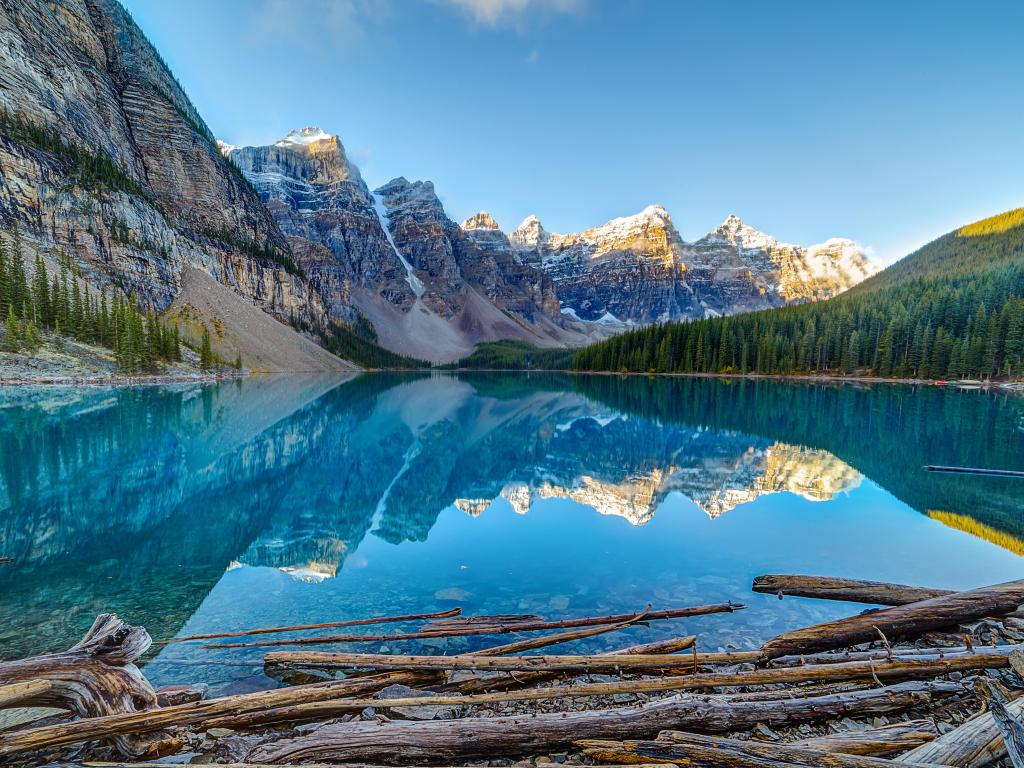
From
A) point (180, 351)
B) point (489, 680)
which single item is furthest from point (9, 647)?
point (180, 351)

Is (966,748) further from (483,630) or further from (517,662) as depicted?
(483,630)

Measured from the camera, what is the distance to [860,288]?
13275 cm

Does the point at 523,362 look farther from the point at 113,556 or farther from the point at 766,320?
the point at 113,556

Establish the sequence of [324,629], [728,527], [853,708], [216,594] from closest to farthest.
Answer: [853,708] → [324,629] → [216,594] → [728,527]

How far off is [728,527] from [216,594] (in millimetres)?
12334

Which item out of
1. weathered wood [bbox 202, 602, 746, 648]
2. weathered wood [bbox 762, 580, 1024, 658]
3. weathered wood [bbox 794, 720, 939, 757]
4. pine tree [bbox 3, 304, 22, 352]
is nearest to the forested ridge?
weathered wood [bbox 762, 580, 1024, 658]

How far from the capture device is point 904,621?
5945 mm

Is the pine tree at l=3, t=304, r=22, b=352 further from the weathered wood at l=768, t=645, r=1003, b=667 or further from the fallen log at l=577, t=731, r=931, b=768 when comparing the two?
the weathered wood at l=768, t=645, r=1003, b=667

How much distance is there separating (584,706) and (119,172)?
5140 inches

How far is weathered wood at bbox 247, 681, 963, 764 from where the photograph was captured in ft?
12.0

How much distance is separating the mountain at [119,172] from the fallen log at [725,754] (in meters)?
101

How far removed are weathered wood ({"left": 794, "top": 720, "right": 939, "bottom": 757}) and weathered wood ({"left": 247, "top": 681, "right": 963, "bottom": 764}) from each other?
0.49m

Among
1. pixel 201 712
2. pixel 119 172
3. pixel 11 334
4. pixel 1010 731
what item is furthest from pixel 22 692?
pixel 119 172

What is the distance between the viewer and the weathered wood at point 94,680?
166 inches
